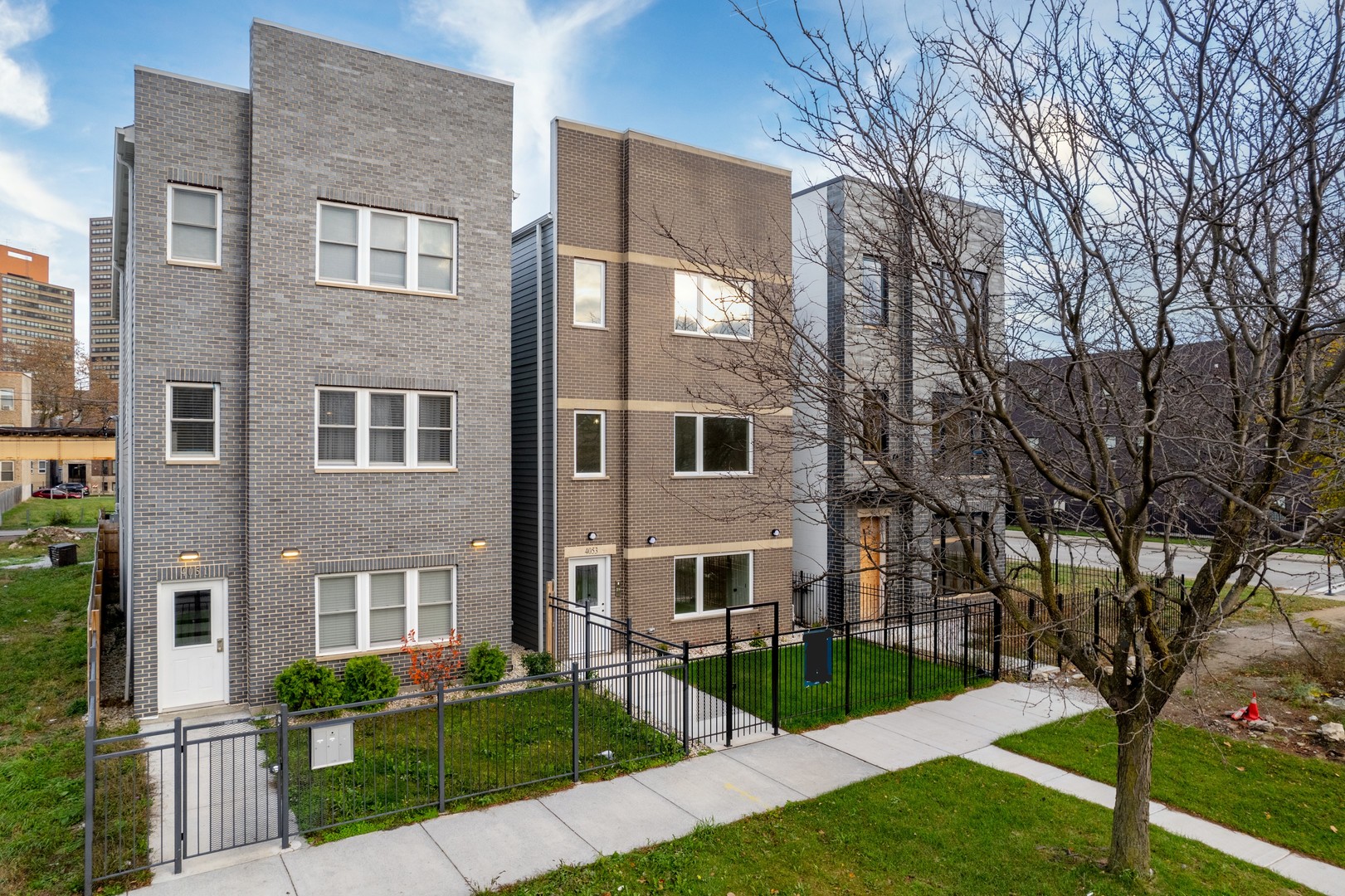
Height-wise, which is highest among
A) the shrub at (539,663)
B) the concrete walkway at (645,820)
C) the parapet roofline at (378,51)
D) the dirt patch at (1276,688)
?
the parapet roofline at (378,51)

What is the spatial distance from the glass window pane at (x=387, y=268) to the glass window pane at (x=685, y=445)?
6194 mm

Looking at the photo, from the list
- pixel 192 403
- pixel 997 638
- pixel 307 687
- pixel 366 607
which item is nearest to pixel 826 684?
pixel 997 638

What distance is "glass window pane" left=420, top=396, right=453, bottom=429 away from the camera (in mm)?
13562

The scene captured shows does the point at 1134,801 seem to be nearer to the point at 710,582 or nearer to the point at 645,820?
the point at 645,820

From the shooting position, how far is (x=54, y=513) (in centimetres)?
4569

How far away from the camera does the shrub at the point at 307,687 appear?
1135 cm

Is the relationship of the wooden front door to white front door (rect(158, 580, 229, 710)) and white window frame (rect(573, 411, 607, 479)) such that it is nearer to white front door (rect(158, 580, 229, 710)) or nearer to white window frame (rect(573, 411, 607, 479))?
white window frame (rect(573, 411, 607, 479))

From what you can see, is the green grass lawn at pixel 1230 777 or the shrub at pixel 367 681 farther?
the shrub at pixel 367 681

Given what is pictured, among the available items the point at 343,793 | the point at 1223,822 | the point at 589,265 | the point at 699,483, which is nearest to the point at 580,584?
the point at 699,483

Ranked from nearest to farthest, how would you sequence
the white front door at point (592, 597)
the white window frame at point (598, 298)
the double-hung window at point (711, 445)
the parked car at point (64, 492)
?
the white front door at point (592, 597), the white window frame at point (598, 298), the double-hung window at point (711, 445), the parked car at point (64, 492)

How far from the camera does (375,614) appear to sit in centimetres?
1305

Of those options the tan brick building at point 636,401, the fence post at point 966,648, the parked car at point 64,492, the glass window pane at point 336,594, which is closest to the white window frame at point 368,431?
the glass window pane at point 336,594

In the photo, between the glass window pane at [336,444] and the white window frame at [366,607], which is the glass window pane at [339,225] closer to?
the glass window pane at [336,444]

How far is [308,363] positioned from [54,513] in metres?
45.9
